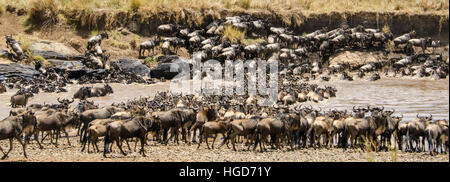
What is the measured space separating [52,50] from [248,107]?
17021 mm

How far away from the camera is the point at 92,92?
73.4ft

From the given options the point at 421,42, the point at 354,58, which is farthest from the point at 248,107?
the point at 421,42

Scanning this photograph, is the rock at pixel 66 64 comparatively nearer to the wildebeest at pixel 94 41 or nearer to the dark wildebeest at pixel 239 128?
the wildebeest at pixel 94 41

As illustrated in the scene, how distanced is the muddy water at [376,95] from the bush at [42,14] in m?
10.9

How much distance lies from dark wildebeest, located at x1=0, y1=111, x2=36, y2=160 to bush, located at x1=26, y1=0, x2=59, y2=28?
23.4 meters

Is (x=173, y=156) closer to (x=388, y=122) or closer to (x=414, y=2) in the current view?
(x=388, y=122)

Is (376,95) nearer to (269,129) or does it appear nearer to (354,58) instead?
(354,58)

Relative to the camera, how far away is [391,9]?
124 ft

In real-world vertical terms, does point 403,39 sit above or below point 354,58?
above

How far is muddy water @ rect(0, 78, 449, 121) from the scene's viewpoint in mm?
19422

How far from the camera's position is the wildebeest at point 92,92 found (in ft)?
71.4

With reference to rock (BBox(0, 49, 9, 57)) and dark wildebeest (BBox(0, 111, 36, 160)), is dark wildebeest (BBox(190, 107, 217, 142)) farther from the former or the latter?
rock (BBox(0, 49, 9, 57))
